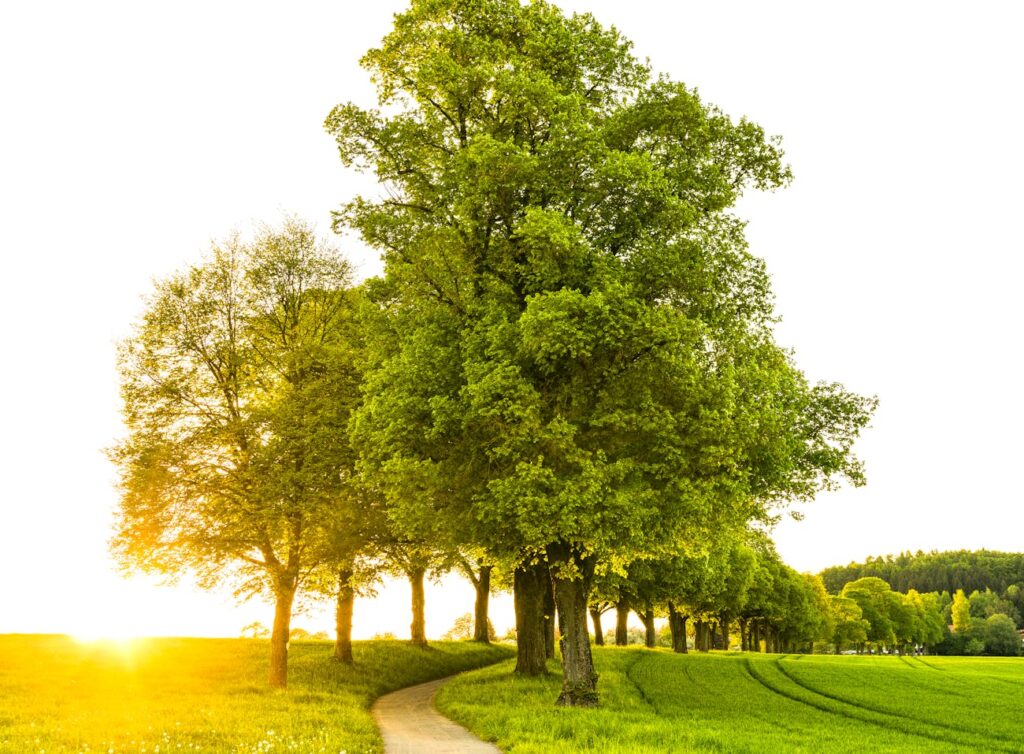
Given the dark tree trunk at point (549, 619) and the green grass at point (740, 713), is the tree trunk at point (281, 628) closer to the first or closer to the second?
the green grass at point (740, 713)

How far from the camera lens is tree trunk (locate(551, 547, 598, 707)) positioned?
21266 mm

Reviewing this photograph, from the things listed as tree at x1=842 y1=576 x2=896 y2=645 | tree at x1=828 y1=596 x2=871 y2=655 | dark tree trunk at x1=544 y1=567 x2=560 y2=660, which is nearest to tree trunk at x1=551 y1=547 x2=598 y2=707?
dark tree trunk at x1=544 y1=567 x2=560 y2=660

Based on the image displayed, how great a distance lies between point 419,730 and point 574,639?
537 cm

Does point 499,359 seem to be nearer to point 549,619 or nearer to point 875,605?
point 549,619

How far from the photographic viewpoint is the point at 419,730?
1886 cm

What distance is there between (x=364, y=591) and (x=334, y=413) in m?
10.1

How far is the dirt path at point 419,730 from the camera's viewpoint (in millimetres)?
15672

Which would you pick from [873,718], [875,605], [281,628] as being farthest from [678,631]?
[875,605]

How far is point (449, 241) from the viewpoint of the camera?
23.8 meters

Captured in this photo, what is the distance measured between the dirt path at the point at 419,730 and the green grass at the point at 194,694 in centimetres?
58

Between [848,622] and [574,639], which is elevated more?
[574,639]

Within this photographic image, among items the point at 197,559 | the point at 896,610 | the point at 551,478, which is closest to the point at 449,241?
the point at 551,478

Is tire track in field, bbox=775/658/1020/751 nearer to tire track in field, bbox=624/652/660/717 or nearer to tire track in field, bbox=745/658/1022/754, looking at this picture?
tire track in field, bbox=745/658/1022/754

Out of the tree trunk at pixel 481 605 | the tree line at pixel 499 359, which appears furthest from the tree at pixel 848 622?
the tree line at pixel 499 359
